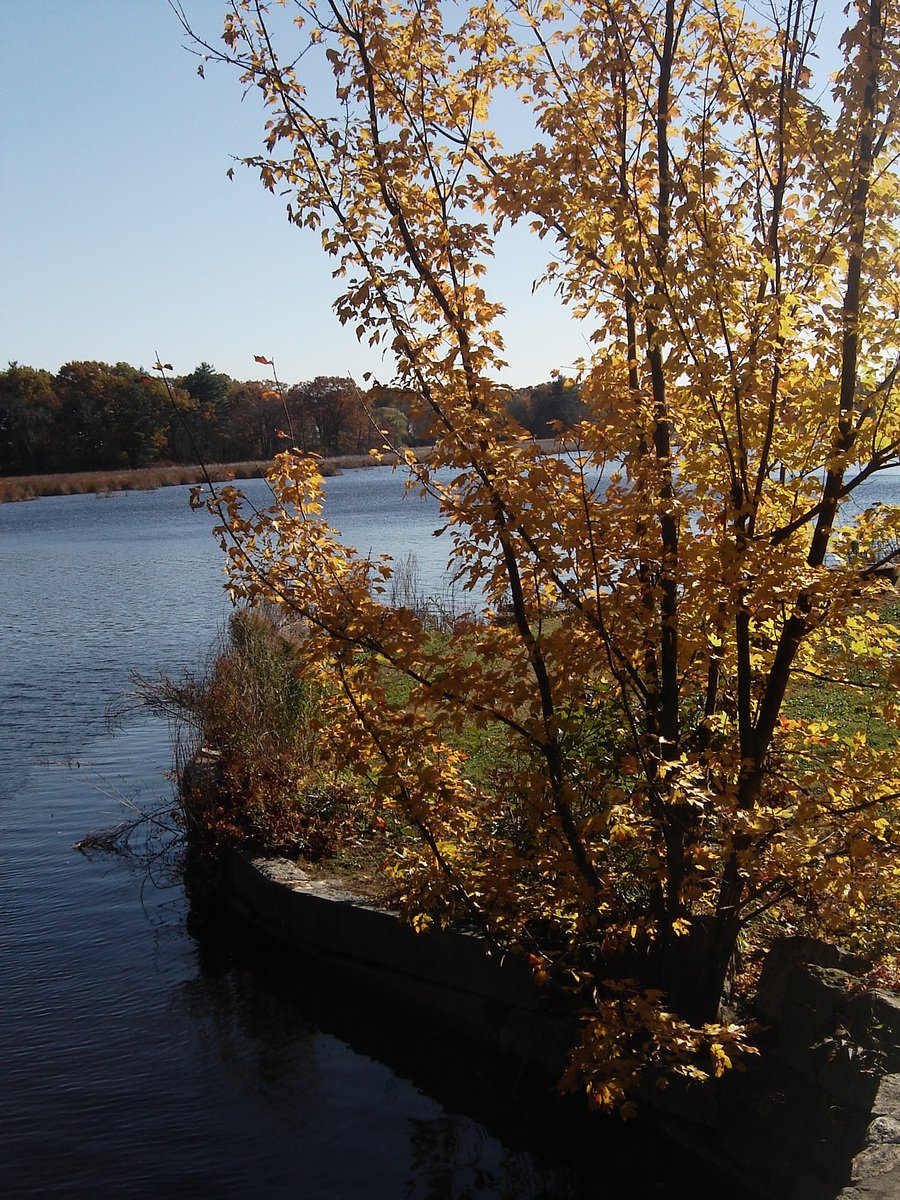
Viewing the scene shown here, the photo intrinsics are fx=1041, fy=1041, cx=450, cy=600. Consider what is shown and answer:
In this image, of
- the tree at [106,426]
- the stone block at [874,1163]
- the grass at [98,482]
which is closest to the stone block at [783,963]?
the stone block at [874,1163]

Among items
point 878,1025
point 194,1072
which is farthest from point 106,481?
point 878,1025

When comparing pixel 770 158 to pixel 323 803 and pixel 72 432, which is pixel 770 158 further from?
pixel 72 432

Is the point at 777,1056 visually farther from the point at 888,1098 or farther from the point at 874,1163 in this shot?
the point at 874,1163

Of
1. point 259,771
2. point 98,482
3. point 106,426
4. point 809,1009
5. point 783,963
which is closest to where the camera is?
point 809,1009

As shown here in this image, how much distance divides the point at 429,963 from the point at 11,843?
473 cm

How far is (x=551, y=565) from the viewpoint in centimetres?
425

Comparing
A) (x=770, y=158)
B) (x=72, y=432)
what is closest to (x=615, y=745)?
(x=770, y=158)

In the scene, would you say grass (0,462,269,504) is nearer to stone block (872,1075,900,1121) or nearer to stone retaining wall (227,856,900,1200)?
stone retaining wall (227,856,900,1200)

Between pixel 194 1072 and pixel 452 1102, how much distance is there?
1.48m

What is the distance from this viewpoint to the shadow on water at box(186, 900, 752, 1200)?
186 inches

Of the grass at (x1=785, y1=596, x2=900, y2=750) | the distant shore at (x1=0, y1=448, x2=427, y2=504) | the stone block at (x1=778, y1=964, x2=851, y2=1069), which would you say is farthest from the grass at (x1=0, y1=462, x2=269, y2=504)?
the stone block at (x1=778, y1=964, x2=851, y2=1069)

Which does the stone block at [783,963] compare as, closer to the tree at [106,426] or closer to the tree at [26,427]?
the tree at [106,426]

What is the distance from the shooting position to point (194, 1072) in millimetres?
5789

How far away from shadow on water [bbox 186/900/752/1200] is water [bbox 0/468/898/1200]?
12 millimetres
